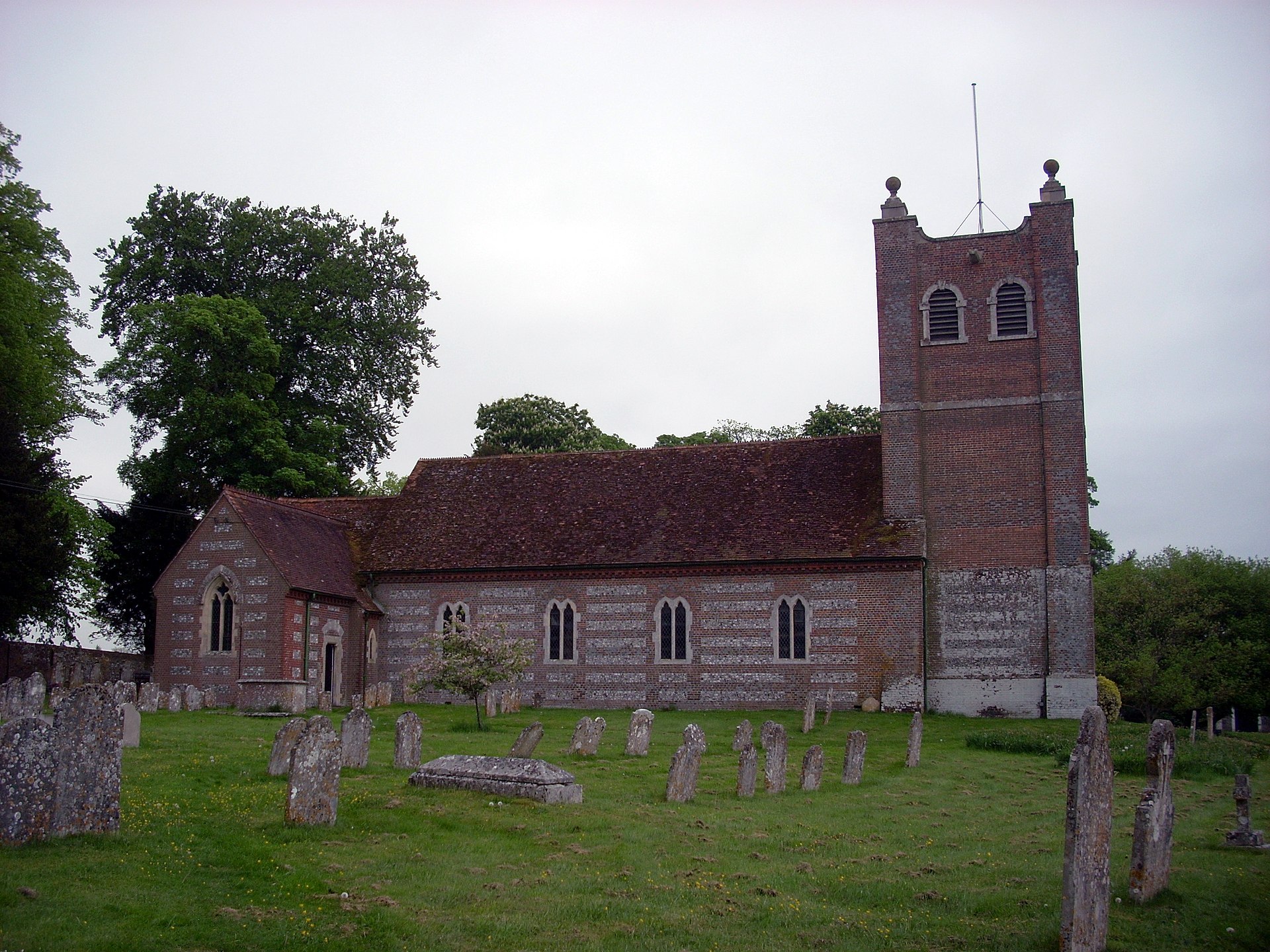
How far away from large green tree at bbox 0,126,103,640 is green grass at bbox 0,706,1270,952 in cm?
1789

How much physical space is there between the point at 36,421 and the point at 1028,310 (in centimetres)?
3223

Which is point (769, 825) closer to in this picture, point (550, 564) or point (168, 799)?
point (168, 799)

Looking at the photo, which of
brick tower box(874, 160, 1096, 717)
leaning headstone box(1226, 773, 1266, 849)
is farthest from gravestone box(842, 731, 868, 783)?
brick tower box(874, 160, 1096, 717)

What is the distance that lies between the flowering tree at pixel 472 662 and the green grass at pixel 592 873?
7507 millimetres

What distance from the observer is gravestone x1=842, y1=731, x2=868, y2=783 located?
1881 cm

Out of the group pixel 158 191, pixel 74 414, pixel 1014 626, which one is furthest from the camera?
pixel 158 191

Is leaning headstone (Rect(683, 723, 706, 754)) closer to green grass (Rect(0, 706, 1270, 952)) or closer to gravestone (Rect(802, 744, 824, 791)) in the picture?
green grass (Rect(0, 706, 1270, 952))

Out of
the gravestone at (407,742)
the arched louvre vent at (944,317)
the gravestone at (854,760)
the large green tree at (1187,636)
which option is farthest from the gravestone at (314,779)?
the large green tree at (1187,636)

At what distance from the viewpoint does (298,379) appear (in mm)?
48469

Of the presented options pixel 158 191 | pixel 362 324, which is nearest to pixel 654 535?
pixel 362 324

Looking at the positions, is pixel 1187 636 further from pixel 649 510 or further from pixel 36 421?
pixel 36 421

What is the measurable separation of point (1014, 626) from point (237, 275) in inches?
1370

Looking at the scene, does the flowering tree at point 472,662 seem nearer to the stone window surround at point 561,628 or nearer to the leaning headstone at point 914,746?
the stone window surround at point 561,628

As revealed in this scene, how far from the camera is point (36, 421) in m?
35.9
